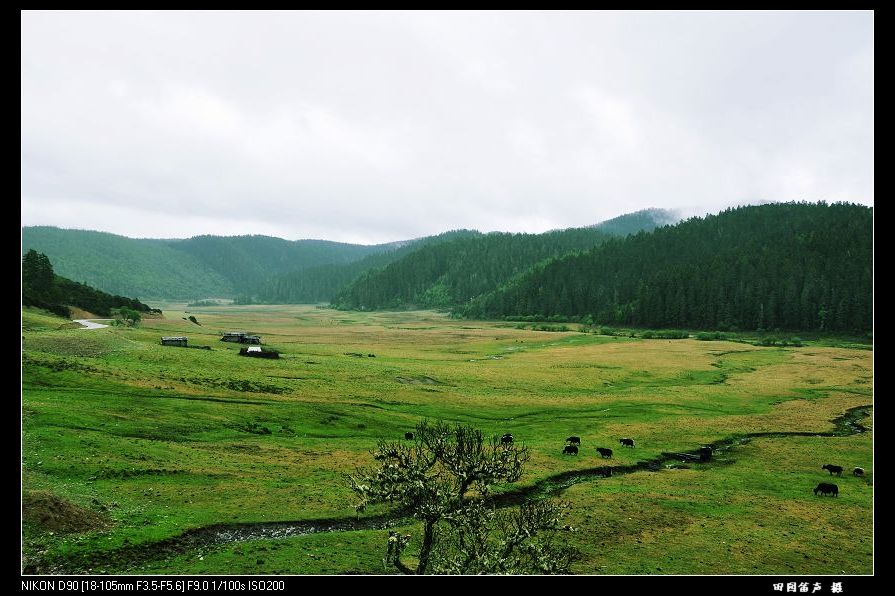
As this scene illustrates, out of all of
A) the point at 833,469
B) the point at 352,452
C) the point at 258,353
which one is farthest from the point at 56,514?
the point at 258,353

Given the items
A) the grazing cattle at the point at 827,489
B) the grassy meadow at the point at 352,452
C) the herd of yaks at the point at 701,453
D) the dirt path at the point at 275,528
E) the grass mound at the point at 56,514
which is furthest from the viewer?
the herd of yaks at the point at 701,453

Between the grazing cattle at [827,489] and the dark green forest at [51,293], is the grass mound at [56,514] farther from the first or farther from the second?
the dark green forest at [51,293]

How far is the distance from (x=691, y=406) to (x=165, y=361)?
82.0 meters

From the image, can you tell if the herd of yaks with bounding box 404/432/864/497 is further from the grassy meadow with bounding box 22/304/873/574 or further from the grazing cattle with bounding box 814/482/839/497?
the grassy meadow with bounding box 22/304/873/574

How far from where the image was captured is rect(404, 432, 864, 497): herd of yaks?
4134 centimetres

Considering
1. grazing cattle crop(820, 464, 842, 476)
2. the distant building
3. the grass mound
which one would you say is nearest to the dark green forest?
the distant building

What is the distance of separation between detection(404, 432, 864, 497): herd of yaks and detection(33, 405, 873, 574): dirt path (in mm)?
1356

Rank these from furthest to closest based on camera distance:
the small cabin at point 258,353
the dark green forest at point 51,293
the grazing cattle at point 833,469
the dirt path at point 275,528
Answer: the dark green forest at point 51,293 < the small cabin at point 258,353 < the grazing cattle at point 833,469 < the dirt path at point 275,528

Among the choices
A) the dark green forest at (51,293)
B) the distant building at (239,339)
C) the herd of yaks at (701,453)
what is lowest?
the herd of yaks at (701,453)

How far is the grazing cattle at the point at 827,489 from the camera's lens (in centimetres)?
4097

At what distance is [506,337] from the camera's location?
195m

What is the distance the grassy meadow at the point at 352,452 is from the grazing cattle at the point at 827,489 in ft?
2.59

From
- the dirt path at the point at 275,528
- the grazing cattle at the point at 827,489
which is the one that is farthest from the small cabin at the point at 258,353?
the grazing cattle at the point at 827,489
